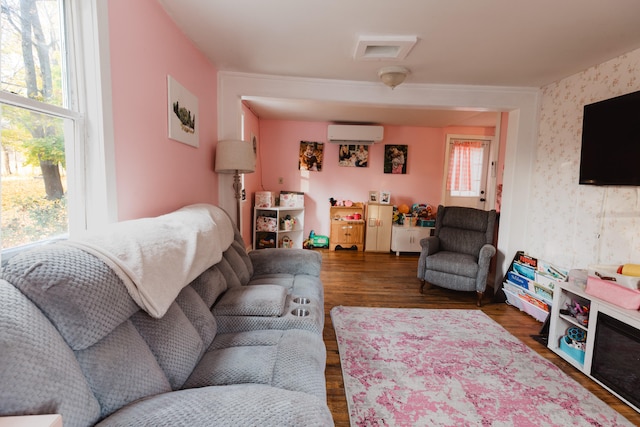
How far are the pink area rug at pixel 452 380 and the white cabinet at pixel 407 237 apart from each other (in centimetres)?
242

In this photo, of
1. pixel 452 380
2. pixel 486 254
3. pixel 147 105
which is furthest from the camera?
pixel 486 254

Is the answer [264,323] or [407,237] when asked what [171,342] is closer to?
[264,323]

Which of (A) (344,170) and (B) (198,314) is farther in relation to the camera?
(A) (344,170)

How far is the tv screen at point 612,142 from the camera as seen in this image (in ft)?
6.44

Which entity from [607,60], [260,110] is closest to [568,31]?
[607,60]

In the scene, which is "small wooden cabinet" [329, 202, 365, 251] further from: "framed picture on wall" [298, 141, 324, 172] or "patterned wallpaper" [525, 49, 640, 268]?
"patterned wallpaper" [525, 49, 640, 268]

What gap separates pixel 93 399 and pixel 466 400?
173 centimetres

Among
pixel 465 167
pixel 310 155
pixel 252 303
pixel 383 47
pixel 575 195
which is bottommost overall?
pixel 252 303

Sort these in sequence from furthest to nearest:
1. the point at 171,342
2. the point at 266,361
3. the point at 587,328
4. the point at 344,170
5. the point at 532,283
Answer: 1. the point at 344,170
2. the point at 532,283
3. the point at 587,328
4. the point at 266,361
5. the point at 171,342

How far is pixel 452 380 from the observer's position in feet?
5.81

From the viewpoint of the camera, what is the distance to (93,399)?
0.76m

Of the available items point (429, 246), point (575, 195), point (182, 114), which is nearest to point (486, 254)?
point (429, 246)

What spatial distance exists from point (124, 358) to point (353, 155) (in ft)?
15.5

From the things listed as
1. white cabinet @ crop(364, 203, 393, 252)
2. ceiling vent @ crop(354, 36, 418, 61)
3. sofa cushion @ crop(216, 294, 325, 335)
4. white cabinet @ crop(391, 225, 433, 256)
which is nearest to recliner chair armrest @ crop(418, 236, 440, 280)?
white cabinet @ crop(391, 225, 433, 256)
